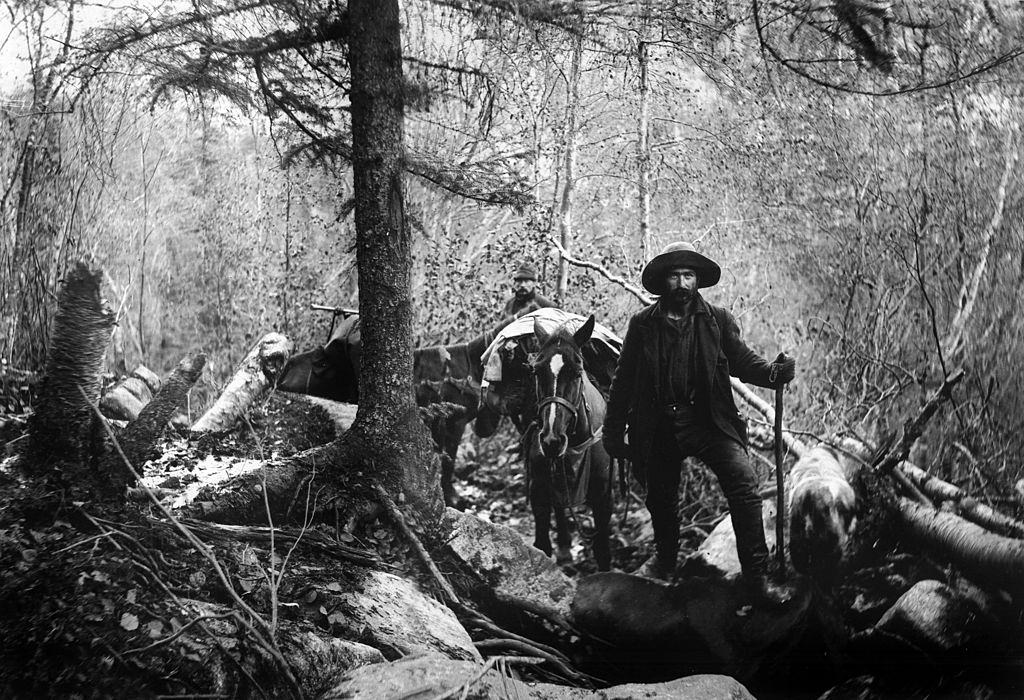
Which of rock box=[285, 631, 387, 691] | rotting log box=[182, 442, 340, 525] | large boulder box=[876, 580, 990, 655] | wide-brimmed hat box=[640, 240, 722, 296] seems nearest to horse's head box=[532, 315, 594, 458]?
wide-brimmed hat box=[640, 240, 722, 296]

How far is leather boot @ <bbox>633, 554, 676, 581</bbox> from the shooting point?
3.47 meters

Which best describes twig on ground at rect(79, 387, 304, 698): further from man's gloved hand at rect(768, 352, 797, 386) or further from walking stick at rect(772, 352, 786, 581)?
man's gloved hand at rect(768, 352, 797, 386)

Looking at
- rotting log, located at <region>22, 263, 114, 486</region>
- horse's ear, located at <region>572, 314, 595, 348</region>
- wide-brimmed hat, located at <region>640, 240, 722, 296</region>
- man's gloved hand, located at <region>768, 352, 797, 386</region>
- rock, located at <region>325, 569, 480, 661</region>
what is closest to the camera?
rock, located at <region>325, 569, 480, 661</region>

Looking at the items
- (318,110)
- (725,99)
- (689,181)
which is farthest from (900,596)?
(318,110)

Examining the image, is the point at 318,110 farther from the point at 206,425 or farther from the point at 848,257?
the point at 848,257

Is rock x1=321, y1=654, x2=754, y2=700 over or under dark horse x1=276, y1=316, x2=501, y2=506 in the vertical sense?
under

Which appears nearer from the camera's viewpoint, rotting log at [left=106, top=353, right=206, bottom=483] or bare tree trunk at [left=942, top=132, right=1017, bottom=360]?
rotting log at [left=106, top=353, right=206, bottom=483]

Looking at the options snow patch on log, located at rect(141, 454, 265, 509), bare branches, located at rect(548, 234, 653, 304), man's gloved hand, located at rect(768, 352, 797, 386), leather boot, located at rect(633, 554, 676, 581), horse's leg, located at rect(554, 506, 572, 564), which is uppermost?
bare branches, located at rect(548, 234, 653, 304)

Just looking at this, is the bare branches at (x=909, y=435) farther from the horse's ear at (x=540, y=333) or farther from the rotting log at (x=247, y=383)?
the rotting log at (x=247, y=383)

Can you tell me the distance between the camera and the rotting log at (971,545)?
3.31 metres

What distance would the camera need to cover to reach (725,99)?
3.77 meters

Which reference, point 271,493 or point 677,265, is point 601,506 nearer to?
point 677,265

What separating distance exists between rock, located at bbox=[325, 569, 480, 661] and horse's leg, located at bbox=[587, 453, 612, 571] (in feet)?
Answer: 2.51

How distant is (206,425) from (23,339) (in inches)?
37.3
